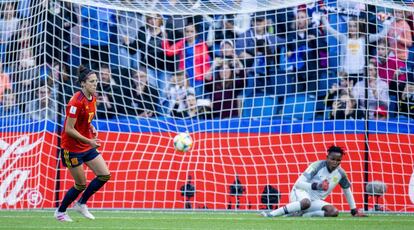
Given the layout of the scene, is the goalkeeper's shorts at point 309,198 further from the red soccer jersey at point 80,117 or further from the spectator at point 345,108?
the red soccer jersey at point 80,117

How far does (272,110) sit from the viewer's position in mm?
15766

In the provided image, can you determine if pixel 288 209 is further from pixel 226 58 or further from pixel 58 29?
pixel 58 29

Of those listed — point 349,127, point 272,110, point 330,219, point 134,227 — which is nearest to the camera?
point 134,227

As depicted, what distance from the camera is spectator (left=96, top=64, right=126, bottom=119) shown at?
15664 mm

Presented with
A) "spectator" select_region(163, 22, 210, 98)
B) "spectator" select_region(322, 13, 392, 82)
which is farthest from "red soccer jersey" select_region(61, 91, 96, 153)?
"spectator" select_region(322, 13, 392, 82)

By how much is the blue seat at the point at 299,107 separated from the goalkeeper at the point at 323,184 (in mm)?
2322

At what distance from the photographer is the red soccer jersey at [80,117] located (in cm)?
1112

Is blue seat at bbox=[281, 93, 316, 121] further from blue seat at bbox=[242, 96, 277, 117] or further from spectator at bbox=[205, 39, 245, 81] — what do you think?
spectator at bbox=[205, 39, 245, 81]

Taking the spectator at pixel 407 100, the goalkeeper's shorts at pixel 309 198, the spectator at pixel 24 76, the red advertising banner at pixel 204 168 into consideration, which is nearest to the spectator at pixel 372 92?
the spectator at pixel 407 100

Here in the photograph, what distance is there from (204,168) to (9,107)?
10.8ft

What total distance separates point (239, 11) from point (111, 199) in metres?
3.66

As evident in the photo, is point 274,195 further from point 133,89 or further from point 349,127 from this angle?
point 133,89

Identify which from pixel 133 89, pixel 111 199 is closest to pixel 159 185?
pixel 111 199

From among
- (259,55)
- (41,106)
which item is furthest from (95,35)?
(259,55)
